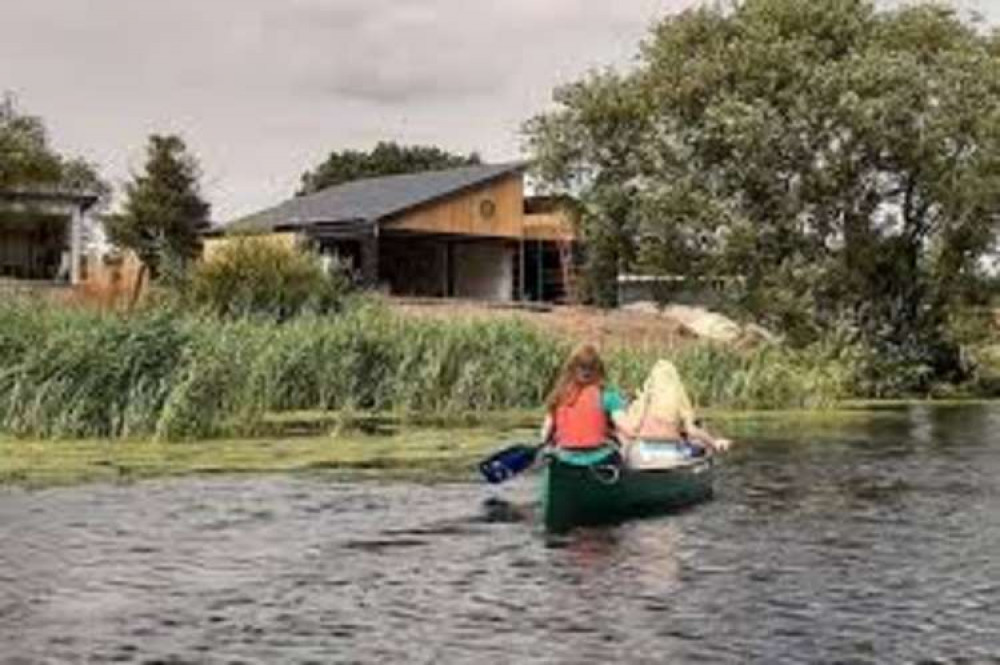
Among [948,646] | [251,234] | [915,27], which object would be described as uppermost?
[915,27]

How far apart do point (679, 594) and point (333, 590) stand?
3008 millimetres

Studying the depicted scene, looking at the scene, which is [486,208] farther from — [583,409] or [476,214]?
[583,409]

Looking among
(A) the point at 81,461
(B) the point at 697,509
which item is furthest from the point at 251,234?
(B) the point at 697,509

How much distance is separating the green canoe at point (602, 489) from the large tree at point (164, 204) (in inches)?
1973

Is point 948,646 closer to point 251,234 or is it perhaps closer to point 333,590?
point 333,590

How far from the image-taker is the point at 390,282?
7281 centimetres

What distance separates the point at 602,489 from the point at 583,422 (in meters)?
0.78

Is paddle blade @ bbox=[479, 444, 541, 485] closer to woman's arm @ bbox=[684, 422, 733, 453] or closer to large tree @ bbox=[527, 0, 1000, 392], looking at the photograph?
woman's arm @ bbox=[684, 422, 733, 453]

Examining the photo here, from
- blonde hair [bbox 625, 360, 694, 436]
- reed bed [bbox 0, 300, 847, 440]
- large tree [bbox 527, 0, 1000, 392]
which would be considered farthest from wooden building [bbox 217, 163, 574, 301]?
blonde hair [bbox 625, 360, 694, 436]

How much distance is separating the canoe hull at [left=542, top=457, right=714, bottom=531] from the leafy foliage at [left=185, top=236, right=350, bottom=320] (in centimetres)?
2273

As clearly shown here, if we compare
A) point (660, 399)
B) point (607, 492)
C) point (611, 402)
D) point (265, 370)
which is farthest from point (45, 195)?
point (607, 492)

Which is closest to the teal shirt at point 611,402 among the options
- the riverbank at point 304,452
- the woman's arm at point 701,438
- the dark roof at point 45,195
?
the woman's arm at point 701,438

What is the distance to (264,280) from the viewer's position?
4681cm

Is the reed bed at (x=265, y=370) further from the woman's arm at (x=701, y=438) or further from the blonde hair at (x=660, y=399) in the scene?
the woman's arm at (x=701, y=438)
